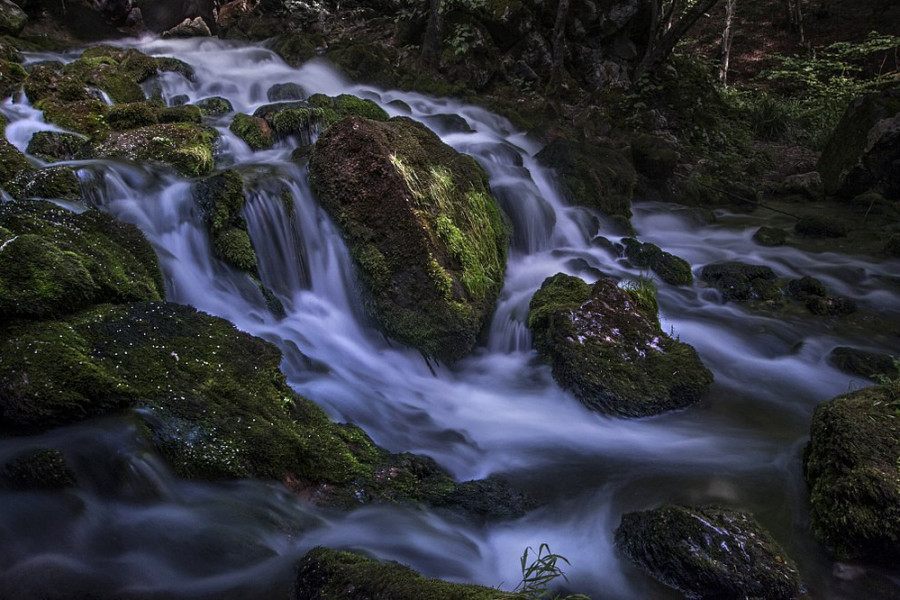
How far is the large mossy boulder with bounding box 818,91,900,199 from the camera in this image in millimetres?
11586

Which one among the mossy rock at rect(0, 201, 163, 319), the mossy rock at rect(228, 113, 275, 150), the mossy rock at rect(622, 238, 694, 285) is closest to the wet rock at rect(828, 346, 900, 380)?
the mossy rock at rect(622, 238, 694, 285)

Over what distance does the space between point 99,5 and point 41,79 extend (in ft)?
32.7

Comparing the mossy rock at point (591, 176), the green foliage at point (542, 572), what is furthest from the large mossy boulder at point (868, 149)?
the green foliage at point (542, 572)

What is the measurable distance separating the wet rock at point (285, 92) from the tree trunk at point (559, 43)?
21.7ft

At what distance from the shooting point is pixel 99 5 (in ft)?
52.9

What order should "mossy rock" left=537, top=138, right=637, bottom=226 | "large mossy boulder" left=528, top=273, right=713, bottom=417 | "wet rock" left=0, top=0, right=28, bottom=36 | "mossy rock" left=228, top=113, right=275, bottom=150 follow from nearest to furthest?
"large mossy boulder" left=528, top=273, right=713, bottom=417, "mossy rock" left=228, top=113, right=275, bottom=150, "mossy rock" left=537, top=138, right=637, bottom=226, "wet rock" left=0, top=0, right=28, bottom=36

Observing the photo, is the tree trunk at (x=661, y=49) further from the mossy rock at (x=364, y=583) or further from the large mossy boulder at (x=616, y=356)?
the mossy rock at (x=364, y=583)

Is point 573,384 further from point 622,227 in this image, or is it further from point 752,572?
point 622,227

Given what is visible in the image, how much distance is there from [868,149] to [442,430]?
38.3 feet

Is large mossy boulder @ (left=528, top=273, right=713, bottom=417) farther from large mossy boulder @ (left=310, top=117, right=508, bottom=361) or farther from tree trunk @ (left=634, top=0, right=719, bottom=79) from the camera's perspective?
tree trunk @ (left=634, top=0, right=719, bottom=79)

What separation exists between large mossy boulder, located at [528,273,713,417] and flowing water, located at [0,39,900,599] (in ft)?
0.56

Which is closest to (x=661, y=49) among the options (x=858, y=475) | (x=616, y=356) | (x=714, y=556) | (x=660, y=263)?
(x=660, y=263)

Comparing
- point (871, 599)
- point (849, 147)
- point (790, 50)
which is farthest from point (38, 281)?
point (790, 50)

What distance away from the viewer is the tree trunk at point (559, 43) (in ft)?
46.0
